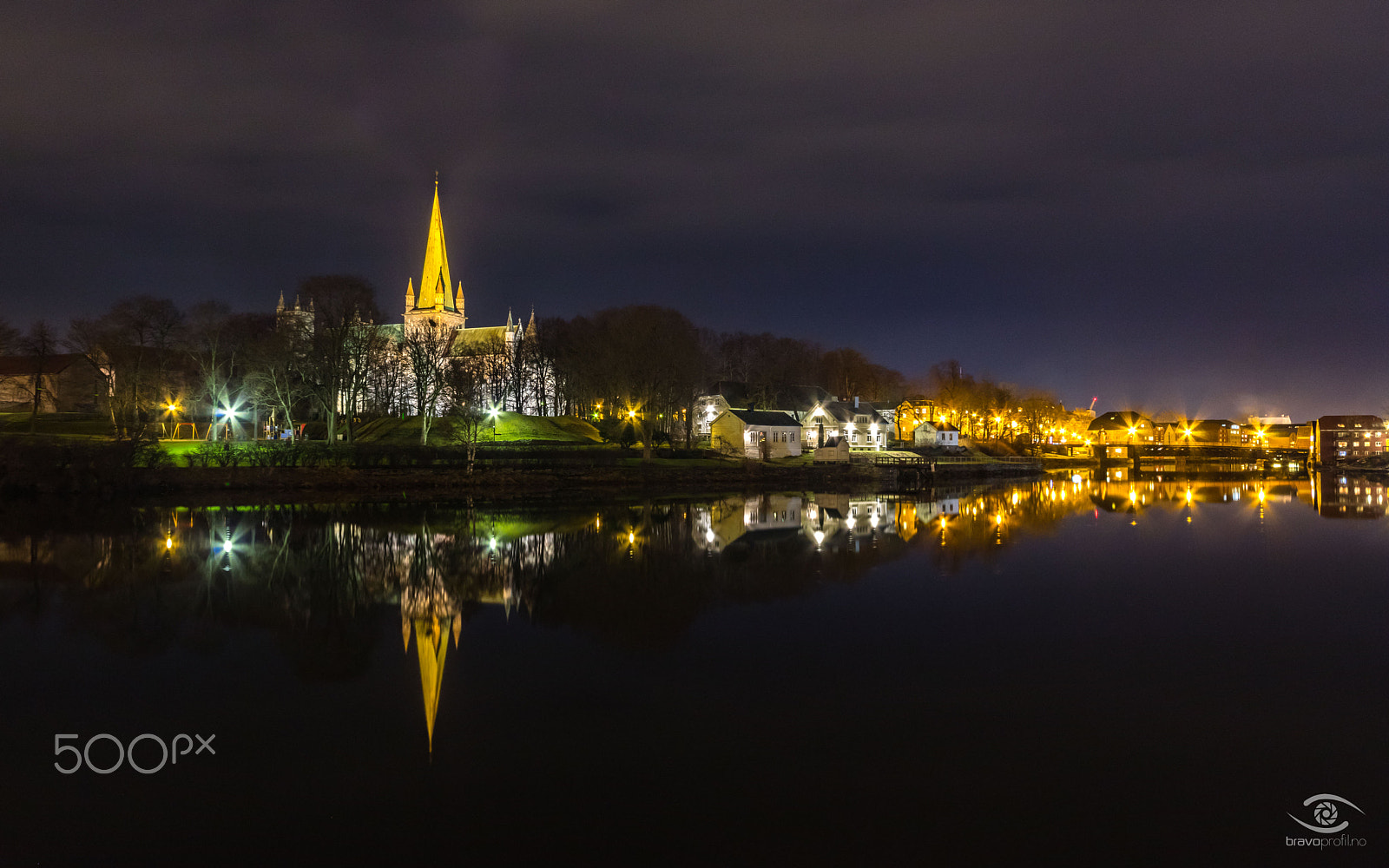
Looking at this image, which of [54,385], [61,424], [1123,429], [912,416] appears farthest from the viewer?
[1123,429]

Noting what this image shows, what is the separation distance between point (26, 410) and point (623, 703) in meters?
78.8

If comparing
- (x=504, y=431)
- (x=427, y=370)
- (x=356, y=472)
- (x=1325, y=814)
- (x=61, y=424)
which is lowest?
(x=1325, y=814)

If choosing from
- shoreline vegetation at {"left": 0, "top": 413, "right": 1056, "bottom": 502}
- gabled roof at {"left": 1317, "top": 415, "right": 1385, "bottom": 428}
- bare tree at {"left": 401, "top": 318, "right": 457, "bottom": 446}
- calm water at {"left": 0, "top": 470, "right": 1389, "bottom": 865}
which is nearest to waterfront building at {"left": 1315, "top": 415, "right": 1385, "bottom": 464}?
gabled roof at {"left": 1317, "top": 415, "right": 1385, "bottom": 428}

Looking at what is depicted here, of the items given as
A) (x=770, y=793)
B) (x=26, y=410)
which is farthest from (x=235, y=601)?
(x=26, y=410)

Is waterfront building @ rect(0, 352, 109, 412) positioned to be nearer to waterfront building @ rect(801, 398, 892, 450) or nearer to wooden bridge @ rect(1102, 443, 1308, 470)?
waterfront building @ rect(801, 398, 892, 450)

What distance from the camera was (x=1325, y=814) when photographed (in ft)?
21.5

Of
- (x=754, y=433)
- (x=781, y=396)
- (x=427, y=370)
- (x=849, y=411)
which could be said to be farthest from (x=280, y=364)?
(x=849, y=411)

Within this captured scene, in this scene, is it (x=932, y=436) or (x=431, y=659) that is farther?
(x=932, y=436)

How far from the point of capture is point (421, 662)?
10.6 metres

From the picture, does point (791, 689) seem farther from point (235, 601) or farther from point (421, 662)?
point (235, 601)

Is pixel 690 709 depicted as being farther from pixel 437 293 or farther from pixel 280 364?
pixel 437 293

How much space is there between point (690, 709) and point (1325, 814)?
5593mm

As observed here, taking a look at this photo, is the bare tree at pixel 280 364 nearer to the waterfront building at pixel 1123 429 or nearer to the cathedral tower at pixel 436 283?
the cathedral tower at pixel 436 283

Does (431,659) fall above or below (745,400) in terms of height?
below
